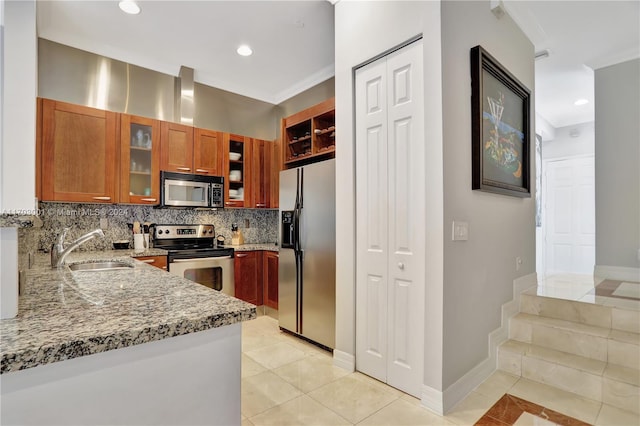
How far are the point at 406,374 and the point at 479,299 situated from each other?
0.74 m

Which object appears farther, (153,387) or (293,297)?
(293,297)

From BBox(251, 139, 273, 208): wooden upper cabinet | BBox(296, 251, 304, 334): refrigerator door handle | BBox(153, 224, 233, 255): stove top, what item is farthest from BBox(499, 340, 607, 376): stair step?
BBox(251, 139, 273, 208): wooden upper cabinet

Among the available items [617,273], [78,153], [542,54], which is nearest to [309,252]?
[78,153]

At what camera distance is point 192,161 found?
386cm

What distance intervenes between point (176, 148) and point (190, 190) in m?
0.49

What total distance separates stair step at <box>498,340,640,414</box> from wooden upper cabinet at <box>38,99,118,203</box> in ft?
Result: 12.6

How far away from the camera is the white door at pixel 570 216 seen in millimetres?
5688

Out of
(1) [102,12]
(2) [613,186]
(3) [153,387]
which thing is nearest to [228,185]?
(1) [102,12]

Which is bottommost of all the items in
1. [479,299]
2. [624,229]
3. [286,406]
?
[286,406]

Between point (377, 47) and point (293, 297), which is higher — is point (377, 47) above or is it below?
above

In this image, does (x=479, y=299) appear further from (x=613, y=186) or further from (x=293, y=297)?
(x=613, y=186)

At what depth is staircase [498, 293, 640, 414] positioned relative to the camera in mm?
2111

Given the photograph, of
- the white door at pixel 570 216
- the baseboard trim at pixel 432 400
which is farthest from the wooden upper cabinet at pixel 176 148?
the white door at pixel 570 216

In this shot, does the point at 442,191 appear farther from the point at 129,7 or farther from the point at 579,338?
the point at 129,7
